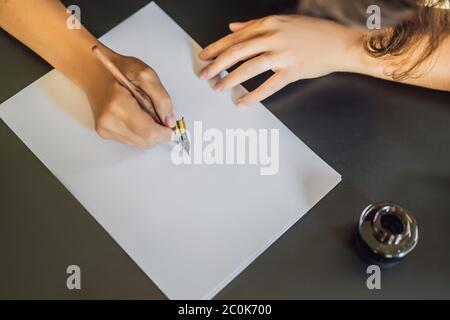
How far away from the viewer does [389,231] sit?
0.68m

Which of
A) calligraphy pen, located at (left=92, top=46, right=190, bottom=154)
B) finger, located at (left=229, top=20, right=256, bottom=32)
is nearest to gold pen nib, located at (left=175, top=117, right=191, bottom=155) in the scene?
calligraphy pen, located at (left=92, top=46, right=190, bottom=154)

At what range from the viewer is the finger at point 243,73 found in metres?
0.83

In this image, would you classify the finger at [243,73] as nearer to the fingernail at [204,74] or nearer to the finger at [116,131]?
the fingernail at [204,74]

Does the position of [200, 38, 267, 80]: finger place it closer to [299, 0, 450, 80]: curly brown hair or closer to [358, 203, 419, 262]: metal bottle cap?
[299, 0, 450, 80]: curly brown hair

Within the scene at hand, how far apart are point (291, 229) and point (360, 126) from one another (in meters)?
0.20

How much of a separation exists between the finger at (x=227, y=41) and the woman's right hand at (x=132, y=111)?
109mm

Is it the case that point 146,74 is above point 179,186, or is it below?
above

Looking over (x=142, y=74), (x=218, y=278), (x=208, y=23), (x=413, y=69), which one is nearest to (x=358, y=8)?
(x=413, y=69)

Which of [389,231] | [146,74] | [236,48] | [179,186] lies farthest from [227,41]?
[389,231]

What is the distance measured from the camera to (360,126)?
808 millimetres

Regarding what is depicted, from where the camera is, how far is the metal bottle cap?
0.68m

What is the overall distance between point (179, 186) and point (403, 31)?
452 millimetres

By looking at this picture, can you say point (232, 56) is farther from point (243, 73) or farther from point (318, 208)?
point (318, 208)

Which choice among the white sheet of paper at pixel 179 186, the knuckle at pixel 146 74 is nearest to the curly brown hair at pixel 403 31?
the white sheet of paper at pixel 179 186
